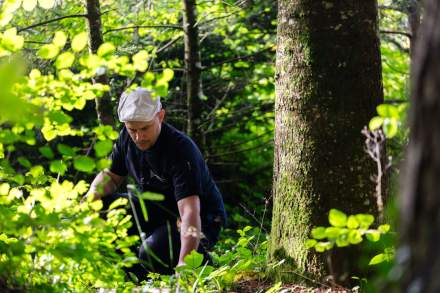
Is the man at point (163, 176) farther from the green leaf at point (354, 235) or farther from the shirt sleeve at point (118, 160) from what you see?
the green leaf at point (354, 235)

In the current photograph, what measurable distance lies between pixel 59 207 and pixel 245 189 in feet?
25.6

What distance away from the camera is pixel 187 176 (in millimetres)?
4109

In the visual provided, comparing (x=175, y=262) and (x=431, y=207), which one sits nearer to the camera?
(x=431, y=207)

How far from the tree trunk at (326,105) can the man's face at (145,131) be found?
1012 mm

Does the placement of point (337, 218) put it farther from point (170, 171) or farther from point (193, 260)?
point (170, 171)

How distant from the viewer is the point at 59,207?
2664mm

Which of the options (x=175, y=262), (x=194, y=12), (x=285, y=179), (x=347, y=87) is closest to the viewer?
(x=347, y=87)

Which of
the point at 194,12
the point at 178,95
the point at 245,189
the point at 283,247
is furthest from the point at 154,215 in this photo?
the point at 245,189

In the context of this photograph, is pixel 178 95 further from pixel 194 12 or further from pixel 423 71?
pixel 423 71

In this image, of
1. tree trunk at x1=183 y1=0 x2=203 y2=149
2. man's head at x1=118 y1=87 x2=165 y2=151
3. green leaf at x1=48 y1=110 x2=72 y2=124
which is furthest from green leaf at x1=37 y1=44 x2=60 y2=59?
tree trunk at x1=183 y1=0 x2=203 y2=149

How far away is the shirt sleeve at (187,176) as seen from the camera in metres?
4.07

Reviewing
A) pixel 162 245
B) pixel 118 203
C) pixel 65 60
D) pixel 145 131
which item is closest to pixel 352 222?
pixel 118 203

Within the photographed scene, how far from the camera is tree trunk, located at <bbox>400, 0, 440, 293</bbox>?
1.22 metres

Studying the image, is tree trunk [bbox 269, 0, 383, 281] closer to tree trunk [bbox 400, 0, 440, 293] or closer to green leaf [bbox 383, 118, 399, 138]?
green leaf [bbox 383, 118, 399, 138]
